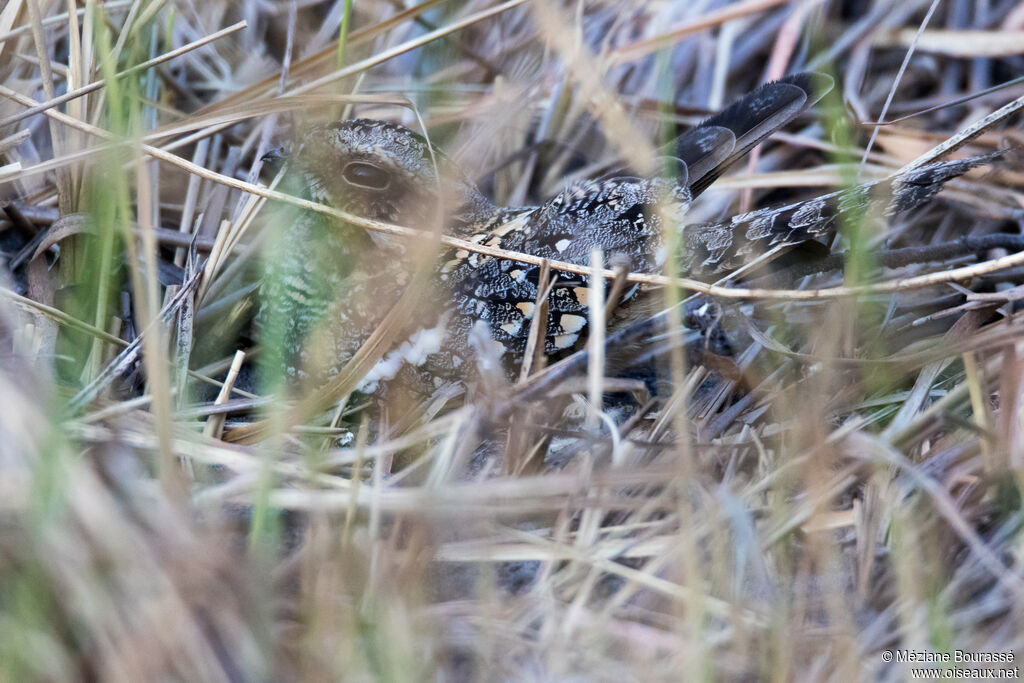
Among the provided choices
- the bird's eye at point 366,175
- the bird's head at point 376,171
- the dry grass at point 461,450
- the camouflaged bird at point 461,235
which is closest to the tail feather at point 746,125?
the camouflaged bird at point 461,235

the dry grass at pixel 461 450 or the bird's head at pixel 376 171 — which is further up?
the bird's head at pixel 376 171

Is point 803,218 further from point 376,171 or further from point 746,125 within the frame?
point 376,171

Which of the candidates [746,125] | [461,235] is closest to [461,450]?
[461,235]

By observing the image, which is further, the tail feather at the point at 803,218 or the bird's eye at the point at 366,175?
the bird's eye at the point at 366,175

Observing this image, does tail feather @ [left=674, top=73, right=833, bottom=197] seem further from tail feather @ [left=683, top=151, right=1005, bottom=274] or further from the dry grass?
the dry grass

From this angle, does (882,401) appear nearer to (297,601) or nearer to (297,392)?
(297,601)

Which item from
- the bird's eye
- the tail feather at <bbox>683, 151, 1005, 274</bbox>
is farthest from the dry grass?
the bird's eye

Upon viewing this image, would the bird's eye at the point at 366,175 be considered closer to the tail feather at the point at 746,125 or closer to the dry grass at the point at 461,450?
the dry grass at the point at 461,450
